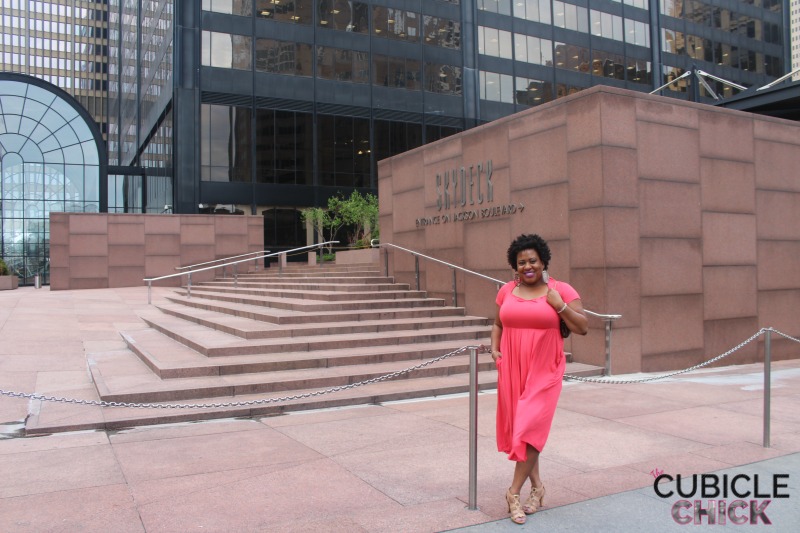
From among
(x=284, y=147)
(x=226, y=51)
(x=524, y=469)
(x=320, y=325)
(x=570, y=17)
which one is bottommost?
(x=524, y=469)

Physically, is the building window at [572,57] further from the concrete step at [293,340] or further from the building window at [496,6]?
the concrete step at [293,340]

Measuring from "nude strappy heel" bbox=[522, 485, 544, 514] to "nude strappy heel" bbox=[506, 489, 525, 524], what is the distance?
0.07 meters

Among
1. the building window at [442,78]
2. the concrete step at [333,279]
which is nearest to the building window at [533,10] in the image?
the building window at [442,78]

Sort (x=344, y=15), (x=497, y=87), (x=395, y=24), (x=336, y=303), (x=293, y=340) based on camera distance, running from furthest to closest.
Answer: (x=497, y=87), (x=395, y=24), (x=344, y=15), (x=336, y=303), (x=293, y=340)

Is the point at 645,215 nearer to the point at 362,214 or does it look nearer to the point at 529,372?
the point at 529,372

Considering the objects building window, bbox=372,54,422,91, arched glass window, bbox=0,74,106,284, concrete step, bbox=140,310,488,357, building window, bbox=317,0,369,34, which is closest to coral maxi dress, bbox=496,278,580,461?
concrete step, bbox=140,310,488,357

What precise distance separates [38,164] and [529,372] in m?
46.5

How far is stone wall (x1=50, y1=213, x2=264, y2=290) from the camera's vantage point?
2553cm

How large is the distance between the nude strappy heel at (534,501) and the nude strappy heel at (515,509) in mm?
67

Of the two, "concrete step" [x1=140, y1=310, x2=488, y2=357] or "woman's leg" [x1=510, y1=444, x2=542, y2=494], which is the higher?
"concrete step" [x1=140, y1=310, x2=488, y2=357]

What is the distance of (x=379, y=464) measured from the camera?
18.7 ft

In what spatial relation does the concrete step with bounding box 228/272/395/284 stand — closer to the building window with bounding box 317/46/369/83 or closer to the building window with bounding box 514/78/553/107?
the building window with bounding box 317/46/369/83

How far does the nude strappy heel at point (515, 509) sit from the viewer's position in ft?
14.1

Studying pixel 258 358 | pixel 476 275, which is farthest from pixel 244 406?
pixel 476 275
